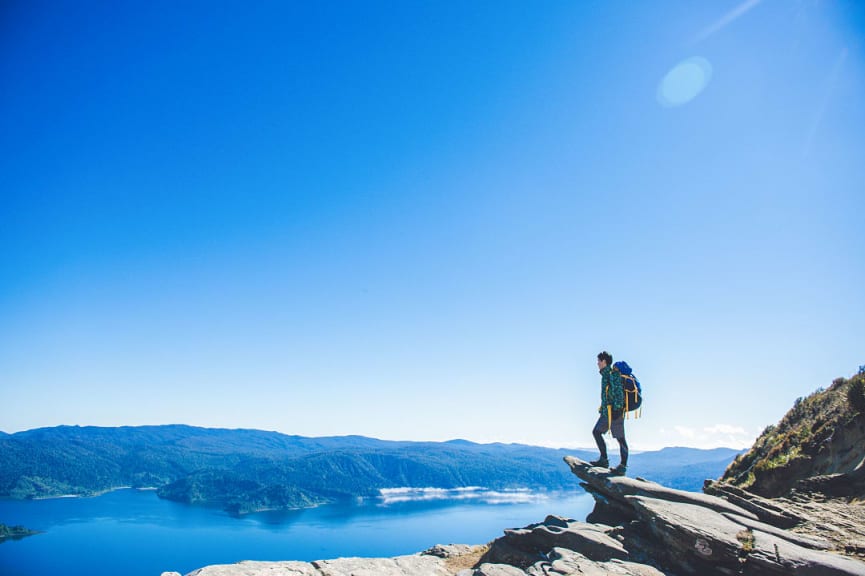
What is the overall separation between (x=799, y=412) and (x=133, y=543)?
743 feet

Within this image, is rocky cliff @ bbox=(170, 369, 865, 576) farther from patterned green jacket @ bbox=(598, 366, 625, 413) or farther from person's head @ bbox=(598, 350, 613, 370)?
person's head @ bbox=(598, 350, 613, 370)

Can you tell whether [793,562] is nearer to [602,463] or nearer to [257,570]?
[602,463]

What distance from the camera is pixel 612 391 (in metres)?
13.1

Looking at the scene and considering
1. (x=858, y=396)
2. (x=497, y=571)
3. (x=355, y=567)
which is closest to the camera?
(x=497, y=571)

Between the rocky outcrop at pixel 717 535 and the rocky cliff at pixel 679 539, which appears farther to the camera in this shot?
the rocky cliff at pixel 679 539

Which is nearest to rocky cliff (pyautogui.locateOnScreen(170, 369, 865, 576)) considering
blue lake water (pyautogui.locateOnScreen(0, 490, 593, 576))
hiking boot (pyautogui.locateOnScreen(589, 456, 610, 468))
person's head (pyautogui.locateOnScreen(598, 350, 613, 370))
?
hiking boot (pyautogui.locateOnScreen(589, 456, 610, 468))

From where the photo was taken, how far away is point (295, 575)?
8.61 meters

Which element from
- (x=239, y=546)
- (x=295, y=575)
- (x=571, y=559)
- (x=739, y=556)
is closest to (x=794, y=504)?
(x=739, y=556)

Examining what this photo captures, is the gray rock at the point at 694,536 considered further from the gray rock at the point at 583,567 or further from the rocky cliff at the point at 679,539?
the gray rock at the point at 583,567

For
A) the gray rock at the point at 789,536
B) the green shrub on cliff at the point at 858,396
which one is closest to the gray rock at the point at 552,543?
the gray rock at the point at 789,536

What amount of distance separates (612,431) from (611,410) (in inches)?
28.0

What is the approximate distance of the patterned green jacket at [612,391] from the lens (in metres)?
13.0

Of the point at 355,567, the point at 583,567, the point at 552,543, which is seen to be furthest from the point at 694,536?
the point at 355,567

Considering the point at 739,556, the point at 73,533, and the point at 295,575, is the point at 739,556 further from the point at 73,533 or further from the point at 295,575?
the point at 73,533
